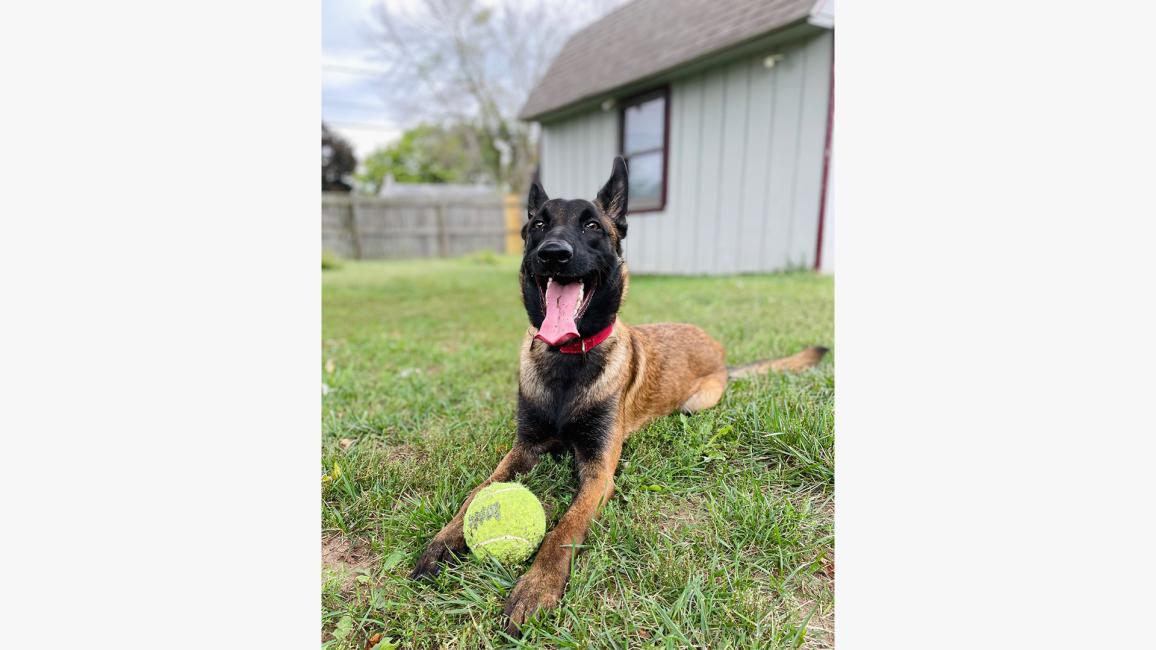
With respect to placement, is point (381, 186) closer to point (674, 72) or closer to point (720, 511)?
point (674, 72)

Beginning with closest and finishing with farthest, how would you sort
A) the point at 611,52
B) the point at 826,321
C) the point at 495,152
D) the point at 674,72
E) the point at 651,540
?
the point at 651,540 < the point at 826,321 < the point at 674,72 < the point at 611,52 < the point at 495,152

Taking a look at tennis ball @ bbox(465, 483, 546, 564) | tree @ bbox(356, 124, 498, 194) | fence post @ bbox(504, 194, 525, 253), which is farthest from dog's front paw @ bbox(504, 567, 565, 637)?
tree @ bbox(356, 124, 498, 194)

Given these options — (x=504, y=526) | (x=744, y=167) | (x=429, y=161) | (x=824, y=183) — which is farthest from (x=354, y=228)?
(x=429, y=161)

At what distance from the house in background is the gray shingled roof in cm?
3

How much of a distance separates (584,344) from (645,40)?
9068 mm

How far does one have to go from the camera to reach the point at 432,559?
182 cm

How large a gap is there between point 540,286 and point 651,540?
1.04 meters

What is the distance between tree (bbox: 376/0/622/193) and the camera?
16.7 ft

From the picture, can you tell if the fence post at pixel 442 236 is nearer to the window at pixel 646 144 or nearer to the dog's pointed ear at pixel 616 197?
the window at pixel 646 144

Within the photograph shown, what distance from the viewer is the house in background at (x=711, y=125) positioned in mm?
7398

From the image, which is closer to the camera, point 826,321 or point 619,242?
point 619,242

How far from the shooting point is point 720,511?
198 centimetres

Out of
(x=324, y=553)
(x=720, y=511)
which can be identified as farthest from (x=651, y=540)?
(x=324, y=553)

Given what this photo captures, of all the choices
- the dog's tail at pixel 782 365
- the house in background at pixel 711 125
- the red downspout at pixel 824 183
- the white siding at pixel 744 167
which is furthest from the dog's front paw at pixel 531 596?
the red downspout at pixel 824 183
